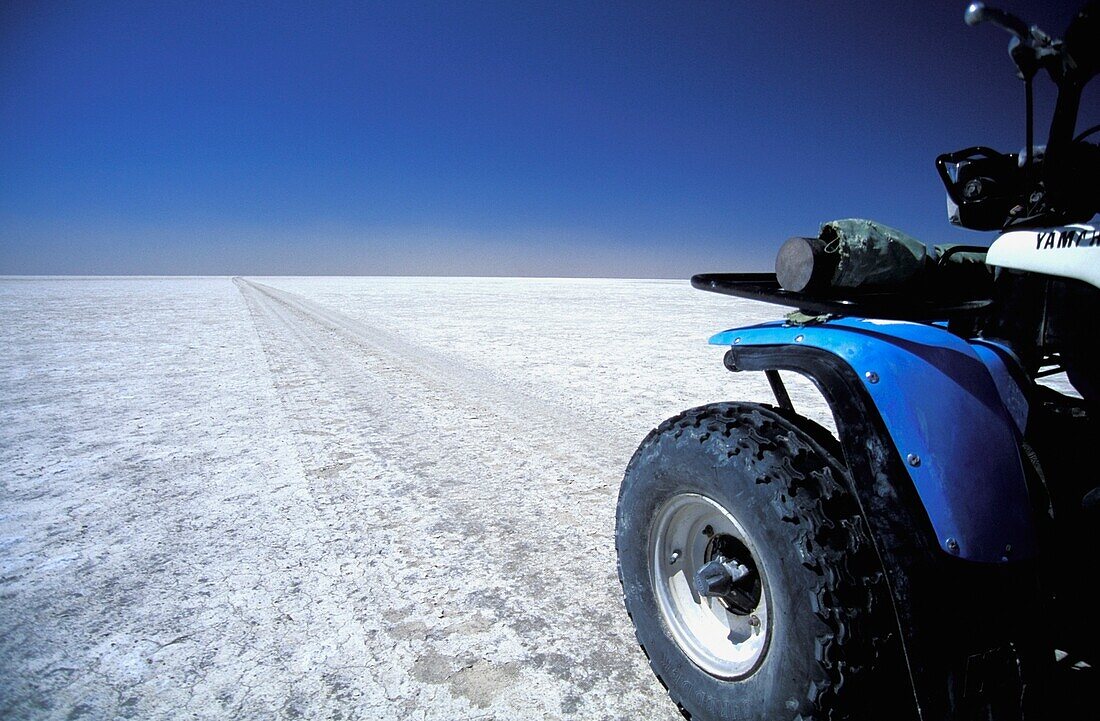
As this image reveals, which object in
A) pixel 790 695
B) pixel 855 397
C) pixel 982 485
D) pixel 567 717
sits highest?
pixel 855 397

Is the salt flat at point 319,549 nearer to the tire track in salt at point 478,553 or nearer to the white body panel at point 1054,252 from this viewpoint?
the tire track in salt at point 478,553

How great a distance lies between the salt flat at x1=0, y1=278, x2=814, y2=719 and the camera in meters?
1.68

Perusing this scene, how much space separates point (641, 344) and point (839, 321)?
27.5 ft

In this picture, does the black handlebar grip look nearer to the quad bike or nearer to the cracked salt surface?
the quad bike

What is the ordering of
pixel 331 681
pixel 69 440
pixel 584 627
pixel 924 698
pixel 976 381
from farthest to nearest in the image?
pixel 69 440
pixel 584 627
pixel 331 681
pixel 976 381
pixel 924 698

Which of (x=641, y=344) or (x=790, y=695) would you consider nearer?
(x=790, y=695)

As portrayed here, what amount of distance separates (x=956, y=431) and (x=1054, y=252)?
45 centimetres

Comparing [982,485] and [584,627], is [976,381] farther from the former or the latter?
[584,627]

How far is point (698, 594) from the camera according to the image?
1.62 metres

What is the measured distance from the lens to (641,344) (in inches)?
385

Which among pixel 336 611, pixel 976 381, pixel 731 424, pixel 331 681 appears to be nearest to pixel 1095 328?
pixel 976 381

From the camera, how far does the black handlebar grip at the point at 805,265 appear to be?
1370 mm

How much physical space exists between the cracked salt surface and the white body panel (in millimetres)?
1520

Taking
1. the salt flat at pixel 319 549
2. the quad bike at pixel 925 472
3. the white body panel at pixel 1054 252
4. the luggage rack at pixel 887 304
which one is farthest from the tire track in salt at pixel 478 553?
the white body panel at pixel 1054 252
